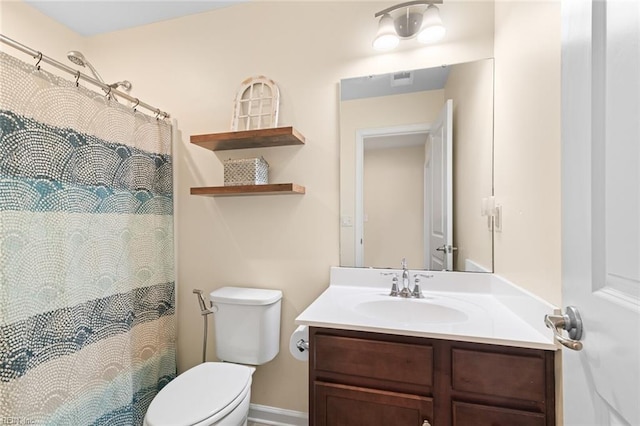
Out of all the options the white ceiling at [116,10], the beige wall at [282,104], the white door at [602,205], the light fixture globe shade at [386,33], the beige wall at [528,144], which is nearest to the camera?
the white door at [602,205]

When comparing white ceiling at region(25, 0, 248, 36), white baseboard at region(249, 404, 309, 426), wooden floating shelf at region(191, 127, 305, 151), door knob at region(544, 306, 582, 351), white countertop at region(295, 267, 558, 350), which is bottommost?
white baseboard at region(249, 404, 309, 426)

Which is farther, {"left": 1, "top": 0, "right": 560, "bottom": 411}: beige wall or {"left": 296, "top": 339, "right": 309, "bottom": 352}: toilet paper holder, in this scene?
{"left": 1, "top": 0, "right": 560, "bottom": 411}: beige wall

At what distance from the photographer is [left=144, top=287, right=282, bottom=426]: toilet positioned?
1144 mm

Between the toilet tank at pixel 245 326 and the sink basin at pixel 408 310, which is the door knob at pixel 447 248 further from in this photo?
Result: the toilet tank at pixel 245 326

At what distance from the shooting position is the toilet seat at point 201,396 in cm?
112

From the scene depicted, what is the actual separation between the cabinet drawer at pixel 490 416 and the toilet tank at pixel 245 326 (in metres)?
0.96

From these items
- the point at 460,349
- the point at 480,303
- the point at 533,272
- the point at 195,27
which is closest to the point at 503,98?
the point at 533,272

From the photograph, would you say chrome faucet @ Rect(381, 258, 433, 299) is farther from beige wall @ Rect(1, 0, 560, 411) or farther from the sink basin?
beige wall @ Rect(1, 0, 560, 411)

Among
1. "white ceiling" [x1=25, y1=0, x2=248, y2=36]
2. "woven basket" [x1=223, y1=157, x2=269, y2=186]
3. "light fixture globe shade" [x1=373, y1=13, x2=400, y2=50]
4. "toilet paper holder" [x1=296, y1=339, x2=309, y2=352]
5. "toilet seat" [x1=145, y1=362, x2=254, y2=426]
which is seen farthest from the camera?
"white ceiling" [x1=25, y1=0, x2=248, y2=36]

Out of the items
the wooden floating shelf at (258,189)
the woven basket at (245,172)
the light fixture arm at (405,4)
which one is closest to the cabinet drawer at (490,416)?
the wooden floating shelf at (258,189)

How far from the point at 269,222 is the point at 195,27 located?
4.48 ft

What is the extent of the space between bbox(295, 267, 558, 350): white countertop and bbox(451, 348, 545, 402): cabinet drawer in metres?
0.06

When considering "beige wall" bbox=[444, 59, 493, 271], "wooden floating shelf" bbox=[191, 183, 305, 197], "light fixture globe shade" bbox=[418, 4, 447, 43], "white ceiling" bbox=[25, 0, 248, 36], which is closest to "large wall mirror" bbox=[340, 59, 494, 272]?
"beige wall" bbox=[444, 59, 493, 271]

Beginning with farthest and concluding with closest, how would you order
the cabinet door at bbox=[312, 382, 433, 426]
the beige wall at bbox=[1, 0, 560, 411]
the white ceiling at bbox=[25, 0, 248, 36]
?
1. the white ceiling at bbox=[25, 0, 248, 36]
2. the beige wall at bbox=[1, 0, 560, 411]
3. the cabinet door at bbox=[312, 382, 433, 426]
